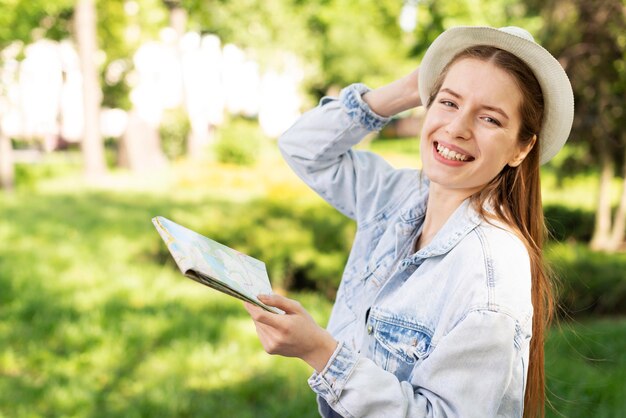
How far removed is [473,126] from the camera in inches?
66.0

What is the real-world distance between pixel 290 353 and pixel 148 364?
324cm

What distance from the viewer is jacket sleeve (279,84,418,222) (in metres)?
2.12

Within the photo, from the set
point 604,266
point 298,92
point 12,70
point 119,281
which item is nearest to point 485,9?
point 604,266

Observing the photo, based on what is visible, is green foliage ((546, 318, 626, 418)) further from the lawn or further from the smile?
the smile

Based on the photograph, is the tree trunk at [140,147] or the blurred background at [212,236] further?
the tree trunk at [140,147]

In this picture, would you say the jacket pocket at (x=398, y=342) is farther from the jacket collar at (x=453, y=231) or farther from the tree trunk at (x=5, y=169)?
the tree trunk at (x=5, y=169)

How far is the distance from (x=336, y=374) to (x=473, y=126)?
2.12ft

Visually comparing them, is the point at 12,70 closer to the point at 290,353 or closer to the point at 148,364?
the point at 148,364

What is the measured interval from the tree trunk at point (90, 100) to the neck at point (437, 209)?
13.5m

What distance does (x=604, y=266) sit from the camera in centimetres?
723

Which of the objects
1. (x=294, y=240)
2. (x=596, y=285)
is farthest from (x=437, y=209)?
(x=596, y=285)

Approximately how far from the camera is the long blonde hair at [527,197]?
1689mm

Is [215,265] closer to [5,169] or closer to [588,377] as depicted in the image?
[588,377]

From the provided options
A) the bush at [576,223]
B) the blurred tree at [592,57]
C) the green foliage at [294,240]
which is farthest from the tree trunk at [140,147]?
the blurred tree at [592,57]
